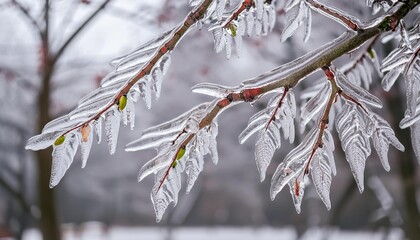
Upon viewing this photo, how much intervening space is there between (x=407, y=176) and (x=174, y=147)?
227 inches

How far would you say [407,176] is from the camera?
22.3 ft

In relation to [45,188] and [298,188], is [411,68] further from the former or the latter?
[45,188]

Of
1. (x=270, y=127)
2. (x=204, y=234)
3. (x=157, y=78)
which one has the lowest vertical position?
(x=204, y=234)

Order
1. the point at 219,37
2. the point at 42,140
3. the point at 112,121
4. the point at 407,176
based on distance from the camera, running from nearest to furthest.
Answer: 1. the point at 42,140
2. the point at 112,121
3. the point at 219,37
4. the point at 407,176

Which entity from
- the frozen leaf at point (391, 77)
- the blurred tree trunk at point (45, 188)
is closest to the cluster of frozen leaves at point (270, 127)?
the frozen leaf at point (391, 77)

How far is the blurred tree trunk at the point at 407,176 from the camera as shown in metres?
6.30

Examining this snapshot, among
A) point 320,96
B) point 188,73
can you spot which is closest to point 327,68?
point 320,96

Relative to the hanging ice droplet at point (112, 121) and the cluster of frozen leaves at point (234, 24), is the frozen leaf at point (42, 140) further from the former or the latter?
the cluster of frozen leaves at point (234, 24)

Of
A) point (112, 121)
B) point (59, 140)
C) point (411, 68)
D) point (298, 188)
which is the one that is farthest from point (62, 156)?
point (411, 68)

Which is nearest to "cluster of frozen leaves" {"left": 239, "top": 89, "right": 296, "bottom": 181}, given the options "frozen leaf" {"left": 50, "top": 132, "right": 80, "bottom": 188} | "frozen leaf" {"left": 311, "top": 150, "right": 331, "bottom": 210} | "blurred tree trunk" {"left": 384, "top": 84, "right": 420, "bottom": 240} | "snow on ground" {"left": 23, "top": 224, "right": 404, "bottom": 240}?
"frozen leaf" {"left": 311, "top": 150, "right": 331, "bottom": 210}

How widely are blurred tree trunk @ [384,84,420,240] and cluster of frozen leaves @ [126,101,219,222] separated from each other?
5004 millimetres

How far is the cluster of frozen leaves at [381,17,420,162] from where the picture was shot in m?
1.69

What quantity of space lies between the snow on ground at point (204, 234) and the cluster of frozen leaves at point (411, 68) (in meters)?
14.7

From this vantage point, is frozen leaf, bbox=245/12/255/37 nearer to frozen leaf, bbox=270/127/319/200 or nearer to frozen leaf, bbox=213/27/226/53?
frozen leaf, bbox=213/27/226/53
